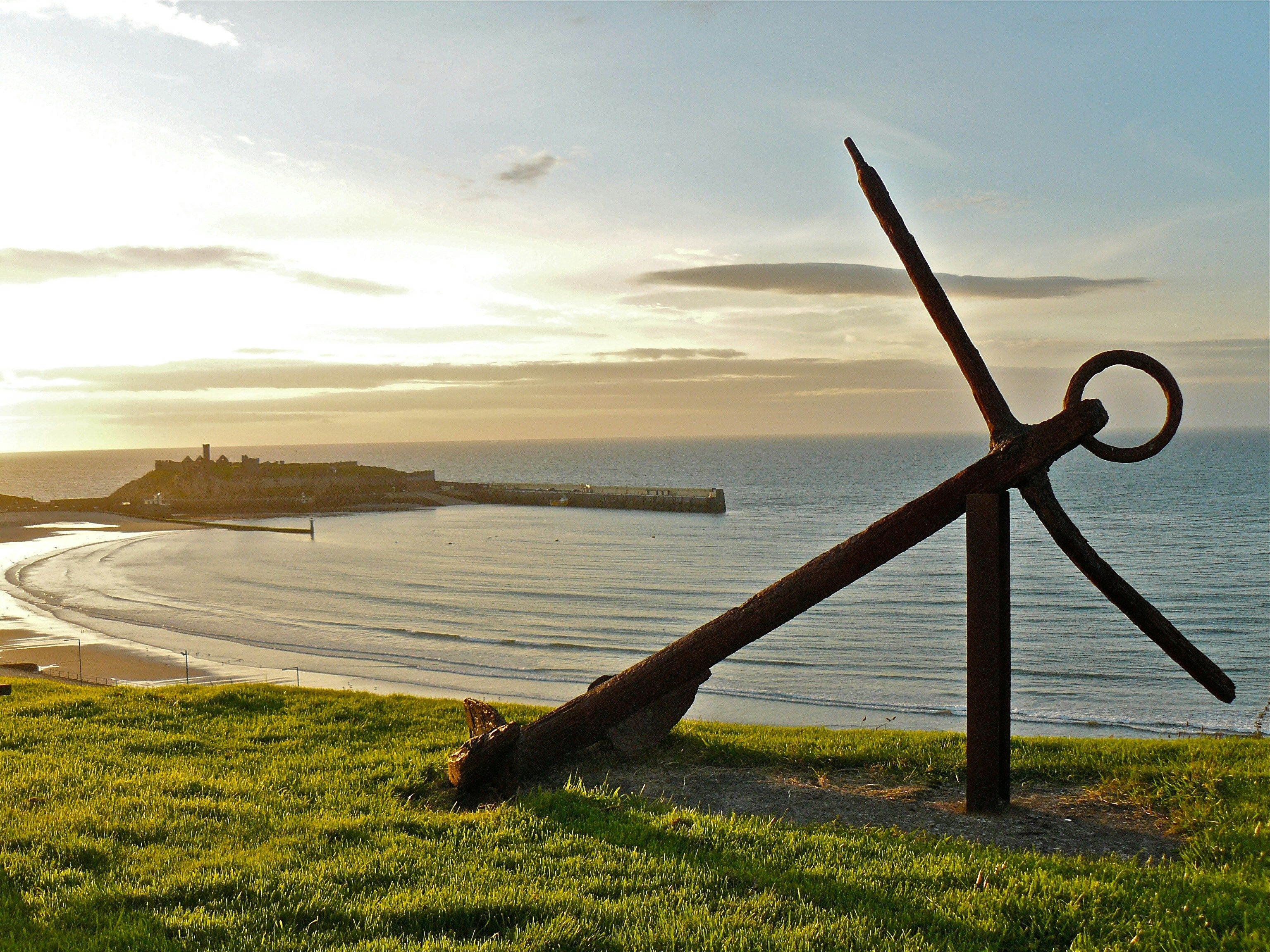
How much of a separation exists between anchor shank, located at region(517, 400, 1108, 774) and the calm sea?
45.5ft

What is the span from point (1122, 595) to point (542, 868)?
4.12 m

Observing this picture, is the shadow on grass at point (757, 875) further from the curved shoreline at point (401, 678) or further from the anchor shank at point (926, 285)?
the curved shoreline at point (401, 678)

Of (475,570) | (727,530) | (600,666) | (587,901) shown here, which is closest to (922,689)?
(600,666)

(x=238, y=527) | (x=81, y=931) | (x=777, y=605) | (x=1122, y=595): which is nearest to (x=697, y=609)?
(x=777, y=605)

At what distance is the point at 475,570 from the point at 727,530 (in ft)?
83.4

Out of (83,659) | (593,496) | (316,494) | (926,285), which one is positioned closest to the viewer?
(926,285)

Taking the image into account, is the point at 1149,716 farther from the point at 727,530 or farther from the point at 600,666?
the point at 727,530

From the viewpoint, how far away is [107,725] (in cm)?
835

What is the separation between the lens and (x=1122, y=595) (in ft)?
18.9

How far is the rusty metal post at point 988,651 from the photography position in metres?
5.84

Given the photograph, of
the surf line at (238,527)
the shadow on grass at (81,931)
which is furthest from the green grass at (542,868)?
the surf line at (238,527)

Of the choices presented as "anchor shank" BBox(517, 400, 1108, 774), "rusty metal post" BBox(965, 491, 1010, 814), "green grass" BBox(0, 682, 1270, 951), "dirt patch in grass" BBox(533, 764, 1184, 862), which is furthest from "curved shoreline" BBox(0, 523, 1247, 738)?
"green grass" BBox(0, 682, 1270, 951)

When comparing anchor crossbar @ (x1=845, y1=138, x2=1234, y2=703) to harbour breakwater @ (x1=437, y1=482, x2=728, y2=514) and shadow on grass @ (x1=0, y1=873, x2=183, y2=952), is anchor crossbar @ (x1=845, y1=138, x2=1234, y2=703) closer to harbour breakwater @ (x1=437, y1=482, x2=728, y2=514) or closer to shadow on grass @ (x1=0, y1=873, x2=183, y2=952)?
shadow on grass @ (x1=0, y1=873, x2=183, y2=952)

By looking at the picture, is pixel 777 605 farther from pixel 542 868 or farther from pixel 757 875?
pixel 542 868
